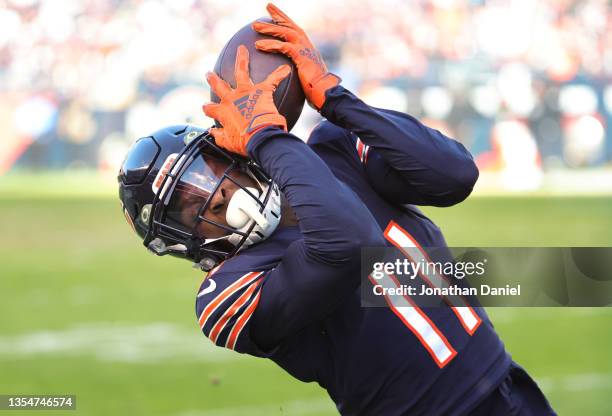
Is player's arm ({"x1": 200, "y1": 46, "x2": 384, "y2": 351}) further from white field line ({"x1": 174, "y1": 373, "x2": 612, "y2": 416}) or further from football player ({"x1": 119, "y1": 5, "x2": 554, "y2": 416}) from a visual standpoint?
white field line ({"x1": 174, "y1": 373, "x2": 612, "y2": 416})

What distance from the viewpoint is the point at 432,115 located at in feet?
57.2

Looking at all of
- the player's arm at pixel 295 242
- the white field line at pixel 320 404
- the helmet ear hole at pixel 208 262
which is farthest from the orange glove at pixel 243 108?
the white field line at pixel 320 404

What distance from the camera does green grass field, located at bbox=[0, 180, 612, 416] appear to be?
4.71 metres

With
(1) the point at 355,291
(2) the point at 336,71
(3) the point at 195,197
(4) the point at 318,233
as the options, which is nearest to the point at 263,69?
(3) the point at 195,197

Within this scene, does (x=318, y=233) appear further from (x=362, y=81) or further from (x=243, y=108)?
(x=362, y=81)

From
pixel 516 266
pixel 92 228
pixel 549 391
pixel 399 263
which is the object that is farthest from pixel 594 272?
pixel 92 228

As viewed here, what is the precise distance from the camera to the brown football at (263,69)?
2.13 metres

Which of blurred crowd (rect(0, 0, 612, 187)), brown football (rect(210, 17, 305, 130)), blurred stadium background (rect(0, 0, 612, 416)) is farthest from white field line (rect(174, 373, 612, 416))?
blurred crowd (rect(0, 0, 612, 187))

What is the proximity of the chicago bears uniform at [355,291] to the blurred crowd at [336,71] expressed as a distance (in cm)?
1518

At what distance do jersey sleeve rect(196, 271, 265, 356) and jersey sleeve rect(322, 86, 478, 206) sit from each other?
0.41 meters

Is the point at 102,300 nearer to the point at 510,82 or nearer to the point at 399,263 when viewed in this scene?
the point at 399,263

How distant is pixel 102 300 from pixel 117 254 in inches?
100

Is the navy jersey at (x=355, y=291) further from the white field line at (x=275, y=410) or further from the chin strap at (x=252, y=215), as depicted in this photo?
the white field line at (x=275, y=410)

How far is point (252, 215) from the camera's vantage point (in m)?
2.06
